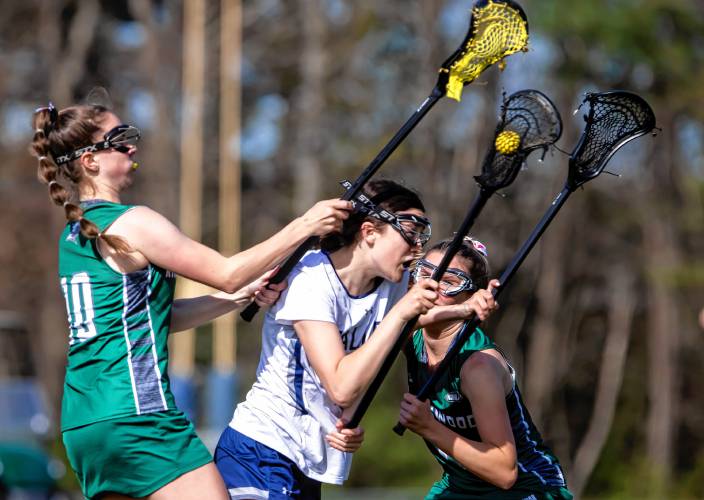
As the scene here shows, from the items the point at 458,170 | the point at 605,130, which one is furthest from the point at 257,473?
the point at 458,170

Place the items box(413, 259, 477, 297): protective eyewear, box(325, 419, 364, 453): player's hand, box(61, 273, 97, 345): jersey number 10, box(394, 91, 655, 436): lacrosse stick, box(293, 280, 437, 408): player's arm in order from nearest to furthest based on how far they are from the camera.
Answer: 1. box(293, 280, 437, 408): player's arm
2. box(61, 273, 97, 345): jersey number 10
3. box(325, 419, 364, 453): player's hand
4. box(394, 91, 655, 436): lacrosse stick
5. box(413, 259, 477, 297): protective eyewear

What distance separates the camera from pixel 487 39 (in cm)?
429

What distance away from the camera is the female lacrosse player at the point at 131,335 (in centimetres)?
401

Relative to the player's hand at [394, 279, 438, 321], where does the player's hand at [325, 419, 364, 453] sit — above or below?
below

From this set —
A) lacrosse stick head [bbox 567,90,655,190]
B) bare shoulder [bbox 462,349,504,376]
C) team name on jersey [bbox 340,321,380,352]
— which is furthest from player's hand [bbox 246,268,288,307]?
lacrosse stick head [bbox 567,90,655,190]

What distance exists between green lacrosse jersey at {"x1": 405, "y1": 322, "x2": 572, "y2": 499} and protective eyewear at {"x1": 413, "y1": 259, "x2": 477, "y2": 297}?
16 cm

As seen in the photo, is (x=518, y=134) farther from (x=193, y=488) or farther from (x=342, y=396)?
(x=193, y=488)

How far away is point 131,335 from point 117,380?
0.16 metres

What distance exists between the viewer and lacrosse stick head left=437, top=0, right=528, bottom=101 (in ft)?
14.0

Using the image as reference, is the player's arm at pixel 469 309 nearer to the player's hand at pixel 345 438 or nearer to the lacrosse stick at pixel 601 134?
the lacrosse stick at pixel 601 134

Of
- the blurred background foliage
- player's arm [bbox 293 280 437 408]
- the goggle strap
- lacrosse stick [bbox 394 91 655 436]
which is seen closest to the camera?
player's arm [bbox 293 280 437 408]

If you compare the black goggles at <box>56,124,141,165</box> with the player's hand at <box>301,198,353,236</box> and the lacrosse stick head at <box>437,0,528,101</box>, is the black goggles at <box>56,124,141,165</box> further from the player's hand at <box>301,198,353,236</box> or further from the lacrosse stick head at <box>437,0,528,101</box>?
the lacrosse stick head at <box>437,0,528,101</box>

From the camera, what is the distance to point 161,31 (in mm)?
26125

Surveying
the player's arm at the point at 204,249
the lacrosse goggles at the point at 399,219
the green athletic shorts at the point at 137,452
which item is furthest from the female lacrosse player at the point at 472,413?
the green athletic shorts at the point at 137,452
